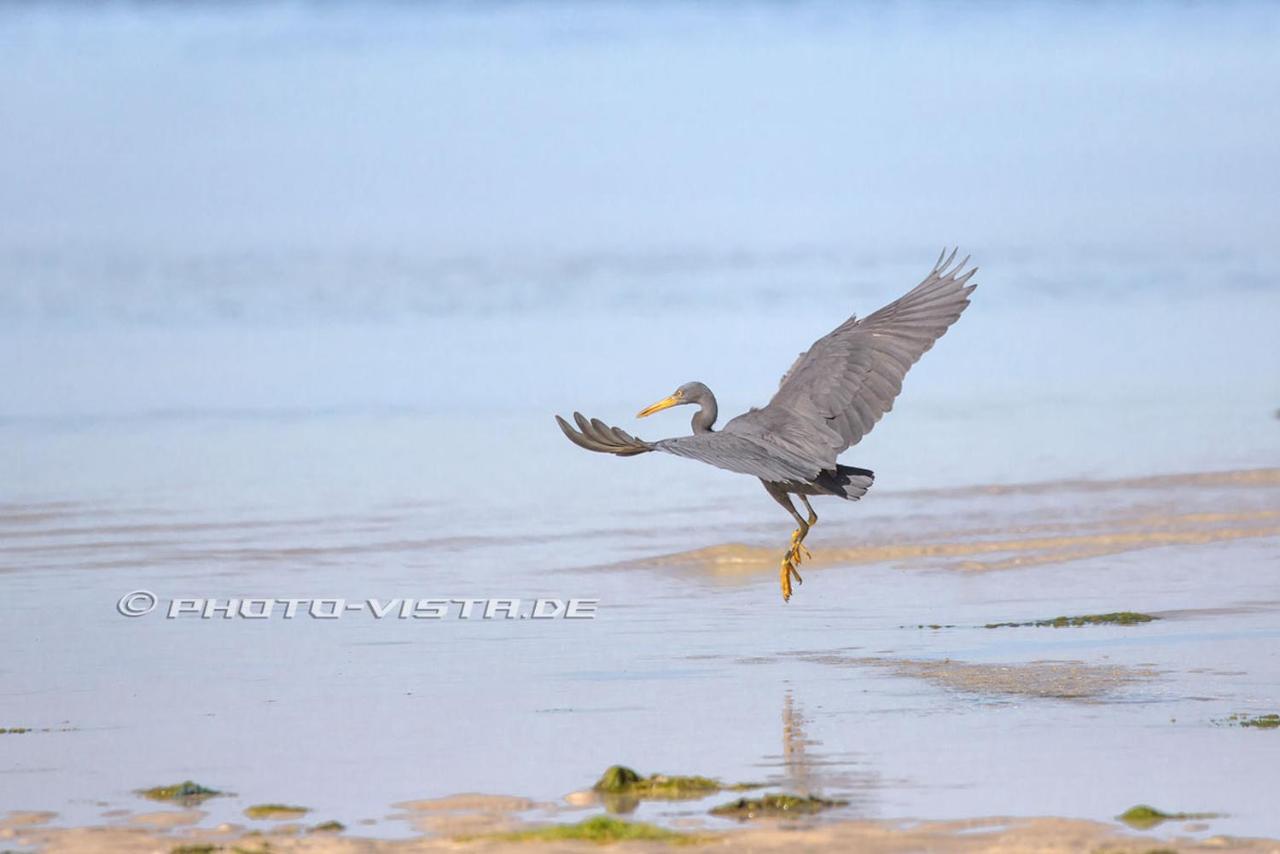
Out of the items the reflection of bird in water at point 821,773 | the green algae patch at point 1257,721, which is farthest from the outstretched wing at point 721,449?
the green algae patch at point 1257,721

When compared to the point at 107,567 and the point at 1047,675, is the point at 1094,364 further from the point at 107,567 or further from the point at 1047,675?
the point at 1047,675

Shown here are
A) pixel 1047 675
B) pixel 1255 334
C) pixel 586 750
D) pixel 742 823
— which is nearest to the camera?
pixel 742 823

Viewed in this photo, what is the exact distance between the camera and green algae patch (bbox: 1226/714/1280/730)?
325 inches

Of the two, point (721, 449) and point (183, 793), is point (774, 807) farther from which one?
point (721, 449)

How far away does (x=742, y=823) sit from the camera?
6.96 meters

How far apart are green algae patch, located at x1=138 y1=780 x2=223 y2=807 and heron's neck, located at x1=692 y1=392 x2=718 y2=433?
425 centimetres

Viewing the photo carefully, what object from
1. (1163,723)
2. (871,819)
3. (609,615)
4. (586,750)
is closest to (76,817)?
(586,750)

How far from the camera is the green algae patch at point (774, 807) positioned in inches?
278

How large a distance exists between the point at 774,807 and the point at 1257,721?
2342mm

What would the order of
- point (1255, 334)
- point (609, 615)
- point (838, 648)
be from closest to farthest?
1. point (838, 648)
2. point (609, 615)
3. point (1255, 334)

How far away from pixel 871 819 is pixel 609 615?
16.6 feet

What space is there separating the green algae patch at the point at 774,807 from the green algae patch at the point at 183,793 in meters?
1.84

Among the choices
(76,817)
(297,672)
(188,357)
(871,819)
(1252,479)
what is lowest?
(871,819)

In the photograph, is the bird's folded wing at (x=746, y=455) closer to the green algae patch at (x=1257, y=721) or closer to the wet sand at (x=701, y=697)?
the wet sand at (x=701, y=697)
